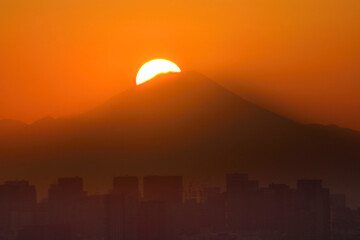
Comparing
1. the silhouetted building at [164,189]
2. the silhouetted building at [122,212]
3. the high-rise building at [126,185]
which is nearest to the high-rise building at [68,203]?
the silhouetted building at [122,212]

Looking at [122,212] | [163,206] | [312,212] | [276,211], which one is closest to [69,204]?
[122,212]

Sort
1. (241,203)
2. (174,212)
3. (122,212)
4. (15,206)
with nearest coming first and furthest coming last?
(15,206), (122,212), (174,212), (241,203)

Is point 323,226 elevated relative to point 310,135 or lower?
lower

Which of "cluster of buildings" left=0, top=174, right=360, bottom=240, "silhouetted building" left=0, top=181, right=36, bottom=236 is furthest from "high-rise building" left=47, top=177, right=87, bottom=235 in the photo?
"silhouetted building" left=0, top=181, right=36, bottom=236

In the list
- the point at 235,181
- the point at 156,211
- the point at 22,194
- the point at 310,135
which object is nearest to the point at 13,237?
the point at 22,194

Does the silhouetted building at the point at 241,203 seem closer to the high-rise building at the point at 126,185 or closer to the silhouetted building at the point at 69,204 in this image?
the high-rise building at the point at 126,185

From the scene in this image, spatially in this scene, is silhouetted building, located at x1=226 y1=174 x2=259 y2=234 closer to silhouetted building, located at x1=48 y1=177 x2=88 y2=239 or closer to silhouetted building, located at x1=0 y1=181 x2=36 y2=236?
silhouetted building, located at x1=48 y1=177 x2=88 y2=239

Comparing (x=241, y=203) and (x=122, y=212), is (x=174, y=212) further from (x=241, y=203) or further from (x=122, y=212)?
(x=241, y=203)

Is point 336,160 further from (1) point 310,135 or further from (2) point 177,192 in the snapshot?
(2) point 177,192
